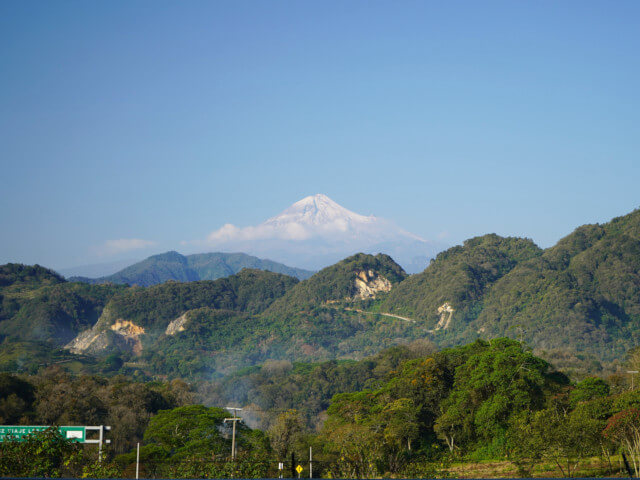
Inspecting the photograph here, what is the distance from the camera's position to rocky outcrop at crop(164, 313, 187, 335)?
13843 centimetres

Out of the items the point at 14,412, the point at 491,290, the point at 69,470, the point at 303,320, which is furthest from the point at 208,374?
the point at 69,470

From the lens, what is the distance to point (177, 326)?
140375 millimetres

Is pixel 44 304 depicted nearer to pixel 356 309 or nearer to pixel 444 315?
pixel 356 309

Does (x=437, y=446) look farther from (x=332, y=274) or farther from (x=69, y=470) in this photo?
(x=332, y=274)

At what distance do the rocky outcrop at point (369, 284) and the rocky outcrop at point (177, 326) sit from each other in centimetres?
3900

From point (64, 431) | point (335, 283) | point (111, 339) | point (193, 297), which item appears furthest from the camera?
point (193, 297)

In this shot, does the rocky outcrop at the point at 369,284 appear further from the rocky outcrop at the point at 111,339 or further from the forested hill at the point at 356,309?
the rocky outcrop at the point at 111,339

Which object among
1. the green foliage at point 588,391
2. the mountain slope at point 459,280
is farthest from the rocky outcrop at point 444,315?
the green foliage at point 588,391

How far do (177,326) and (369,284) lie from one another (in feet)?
145

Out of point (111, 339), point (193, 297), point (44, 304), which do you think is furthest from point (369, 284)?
point (44, 304)

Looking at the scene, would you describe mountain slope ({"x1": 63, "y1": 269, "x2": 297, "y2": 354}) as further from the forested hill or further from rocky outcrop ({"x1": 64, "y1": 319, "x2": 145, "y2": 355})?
the forested hill

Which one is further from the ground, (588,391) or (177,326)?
(177,326)

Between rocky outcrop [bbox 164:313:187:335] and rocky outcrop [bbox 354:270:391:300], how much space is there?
128 ft

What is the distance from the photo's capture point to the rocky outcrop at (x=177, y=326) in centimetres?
13843
